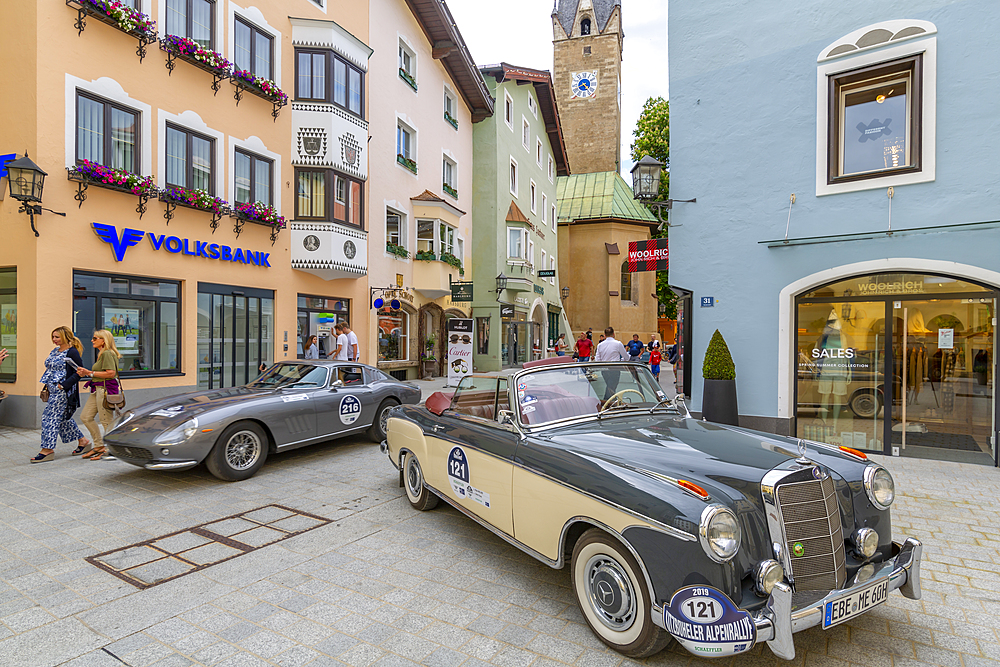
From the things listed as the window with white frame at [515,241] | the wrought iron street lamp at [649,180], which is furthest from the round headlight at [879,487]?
the window with white frame at [515,241]

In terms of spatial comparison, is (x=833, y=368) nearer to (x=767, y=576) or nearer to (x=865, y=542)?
(x=865, y=542)

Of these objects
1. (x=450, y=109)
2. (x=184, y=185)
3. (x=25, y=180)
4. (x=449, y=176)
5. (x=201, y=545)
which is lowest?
(x=201, y=545)

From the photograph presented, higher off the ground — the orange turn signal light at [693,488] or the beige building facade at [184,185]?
the beige building facade at [184,185]

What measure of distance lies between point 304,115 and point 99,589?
13.2m

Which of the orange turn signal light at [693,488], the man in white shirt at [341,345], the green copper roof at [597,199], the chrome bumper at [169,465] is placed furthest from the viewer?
the green copper roof at [597,199]

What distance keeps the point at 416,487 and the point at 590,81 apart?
48.5 meters

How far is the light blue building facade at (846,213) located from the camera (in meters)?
7.43

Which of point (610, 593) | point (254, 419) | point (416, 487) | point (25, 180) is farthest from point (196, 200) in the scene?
point (610, 593)

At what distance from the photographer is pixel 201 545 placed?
Answer: 4.34 m

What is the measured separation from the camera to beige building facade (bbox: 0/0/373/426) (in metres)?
9.41

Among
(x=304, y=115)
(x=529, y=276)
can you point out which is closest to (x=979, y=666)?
(x=304, y=115)

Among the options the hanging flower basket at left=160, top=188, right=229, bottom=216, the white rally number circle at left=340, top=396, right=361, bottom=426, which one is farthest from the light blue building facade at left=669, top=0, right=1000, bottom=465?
the hanging flower basket at left=160, top=188, right=229, bottom=216

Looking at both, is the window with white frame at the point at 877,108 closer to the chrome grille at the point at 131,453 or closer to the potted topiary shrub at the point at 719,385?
the potted topiary shrub at the point at 719,385

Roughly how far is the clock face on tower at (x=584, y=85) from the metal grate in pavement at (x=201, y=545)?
157 ft
